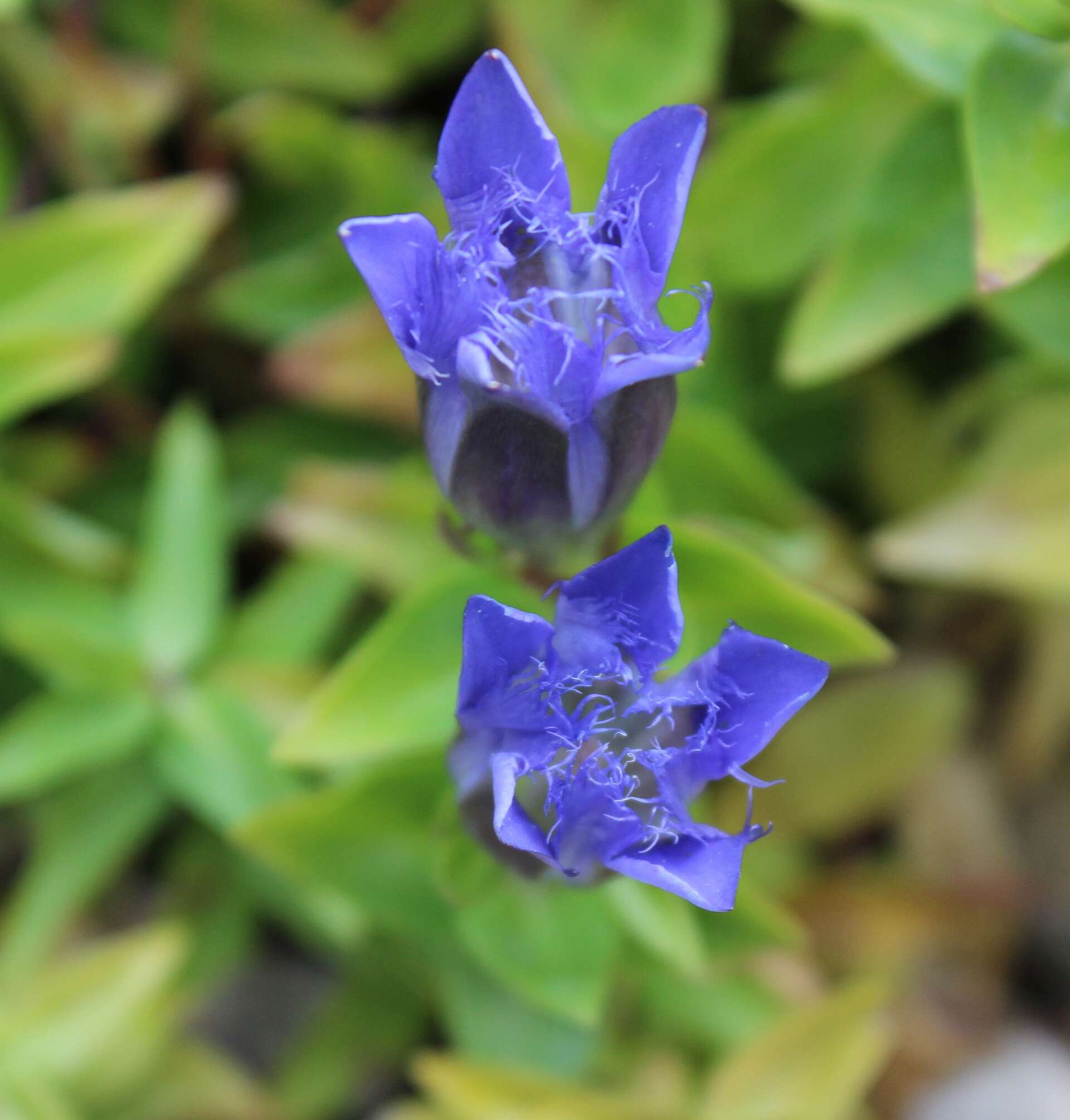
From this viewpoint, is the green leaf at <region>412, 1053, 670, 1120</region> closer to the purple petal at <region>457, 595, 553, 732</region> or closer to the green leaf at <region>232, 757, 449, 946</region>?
the green leaf at <region>232, 757, 449, 946</region>

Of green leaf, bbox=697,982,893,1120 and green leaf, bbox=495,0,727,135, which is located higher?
green leaf, bbox=495,0,727,135

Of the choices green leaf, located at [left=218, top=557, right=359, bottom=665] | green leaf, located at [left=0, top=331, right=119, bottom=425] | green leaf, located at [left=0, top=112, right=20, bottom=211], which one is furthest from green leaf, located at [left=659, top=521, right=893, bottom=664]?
green leaf, located at [left=0, top=112, right=20, bottom=211]

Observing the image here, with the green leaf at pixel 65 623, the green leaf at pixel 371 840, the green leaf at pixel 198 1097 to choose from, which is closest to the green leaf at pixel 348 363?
the green leaf at pixel 65 623

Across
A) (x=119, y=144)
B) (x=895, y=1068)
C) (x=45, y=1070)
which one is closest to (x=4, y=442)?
(x=119, y=144)

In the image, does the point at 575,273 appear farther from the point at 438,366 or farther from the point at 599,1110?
the point at 599,1110

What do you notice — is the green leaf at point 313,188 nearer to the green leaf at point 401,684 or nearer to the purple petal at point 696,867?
the green leaf at point 401,684

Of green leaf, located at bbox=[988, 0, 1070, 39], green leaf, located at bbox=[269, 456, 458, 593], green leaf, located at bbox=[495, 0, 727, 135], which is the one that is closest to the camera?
green leaf, located at bbox=[988, 0, 1070, 39]
